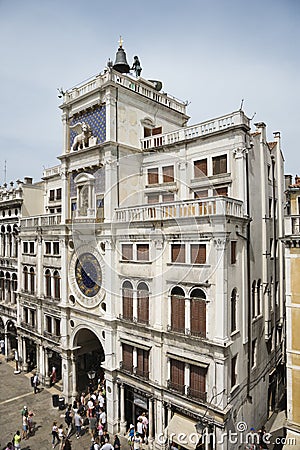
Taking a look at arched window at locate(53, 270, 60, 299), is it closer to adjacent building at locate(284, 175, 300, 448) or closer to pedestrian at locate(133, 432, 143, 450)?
pedestrian at locate(133, 432, 143, 450)

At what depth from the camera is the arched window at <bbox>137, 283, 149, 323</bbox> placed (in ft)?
68.2

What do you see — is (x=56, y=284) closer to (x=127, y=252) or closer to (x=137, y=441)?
(x=127, y=252)

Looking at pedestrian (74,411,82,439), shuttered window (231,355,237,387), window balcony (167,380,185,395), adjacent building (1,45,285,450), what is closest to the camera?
adjacent building (1,45,285,450)

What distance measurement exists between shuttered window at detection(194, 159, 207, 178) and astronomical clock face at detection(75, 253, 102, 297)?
397 inches

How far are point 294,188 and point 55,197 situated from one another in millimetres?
25064

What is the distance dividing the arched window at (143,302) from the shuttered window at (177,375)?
320cm

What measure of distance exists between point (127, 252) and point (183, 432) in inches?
447

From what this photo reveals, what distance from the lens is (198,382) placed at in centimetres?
1794

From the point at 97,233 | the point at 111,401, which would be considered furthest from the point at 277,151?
the point at 111,401

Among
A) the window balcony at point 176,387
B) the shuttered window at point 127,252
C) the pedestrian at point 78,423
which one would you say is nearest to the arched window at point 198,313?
the window balcony at point 176,387

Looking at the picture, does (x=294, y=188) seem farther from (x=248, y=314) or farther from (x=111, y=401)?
(x=111, y=401)

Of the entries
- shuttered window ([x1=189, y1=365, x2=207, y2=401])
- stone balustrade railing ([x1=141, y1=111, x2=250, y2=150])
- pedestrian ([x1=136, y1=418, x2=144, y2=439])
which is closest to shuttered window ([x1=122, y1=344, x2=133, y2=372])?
pedestrian ([x1=136, y1=418, x2=144, y2=439])

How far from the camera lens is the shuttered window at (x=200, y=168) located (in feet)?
72.0

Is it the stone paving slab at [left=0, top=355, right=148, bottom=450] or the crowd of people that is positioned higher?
the crowd of people
